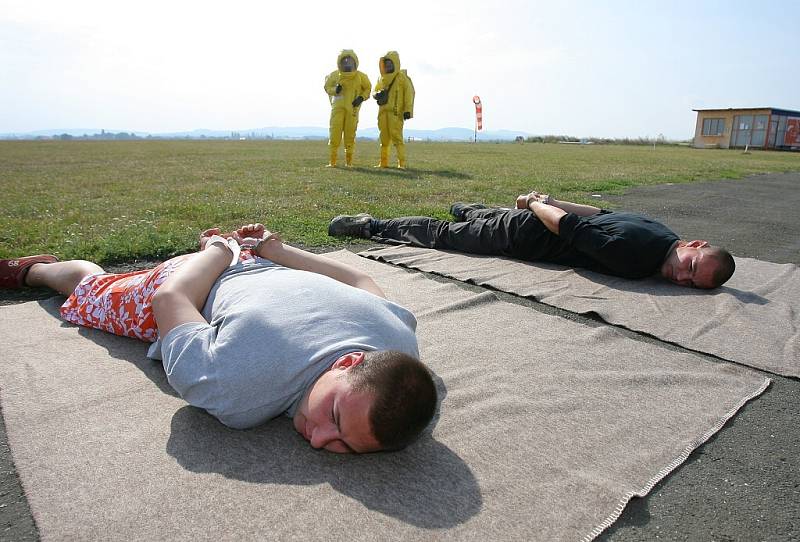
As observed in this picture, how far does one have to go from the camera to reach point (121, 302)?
3002 millimetres

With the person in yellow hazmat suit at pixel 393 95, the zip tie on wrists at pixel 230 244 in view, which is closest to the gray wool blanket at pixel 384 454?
the zip tie on wrists at pixel 230 244

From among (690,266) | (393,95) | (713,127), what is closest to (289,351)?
(690,266)

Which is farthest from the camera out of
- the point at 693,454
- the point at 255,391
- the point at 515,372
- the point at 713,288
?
the point at 713,288

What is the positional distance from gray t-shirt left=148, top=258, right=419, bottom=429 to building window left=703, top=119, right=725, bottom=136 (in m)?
47.6

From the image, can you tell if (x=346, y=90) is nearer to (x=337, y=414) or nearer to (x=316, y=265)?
(x=316, y=265)

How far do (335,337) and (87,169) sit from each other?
50.5ft

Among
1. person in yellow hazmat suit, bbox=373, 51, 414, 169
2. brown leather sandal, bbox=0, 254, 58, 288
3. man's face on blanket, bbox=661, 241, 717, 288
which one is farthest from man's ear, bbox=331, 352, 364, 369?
person in yellow hazmat suit, bbox=373, 51, 414, 169

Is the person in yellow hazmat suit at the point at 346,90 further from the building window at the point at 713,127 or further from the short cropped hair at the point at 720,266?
the building window at the point at 713,127

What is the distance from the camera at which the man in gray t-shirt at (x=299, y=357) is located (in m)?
1.81

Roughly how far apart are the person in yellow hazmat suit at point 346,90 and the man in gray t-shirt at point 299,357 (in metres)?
11.5

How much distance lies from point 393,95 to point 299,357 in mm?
12145

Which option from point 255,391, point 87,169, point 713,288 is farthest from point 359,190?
point 87,169

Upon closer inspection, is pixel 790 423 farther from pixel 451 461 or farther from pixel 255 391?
pixel 255 391

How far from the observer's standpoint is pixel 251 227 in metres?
3.10
